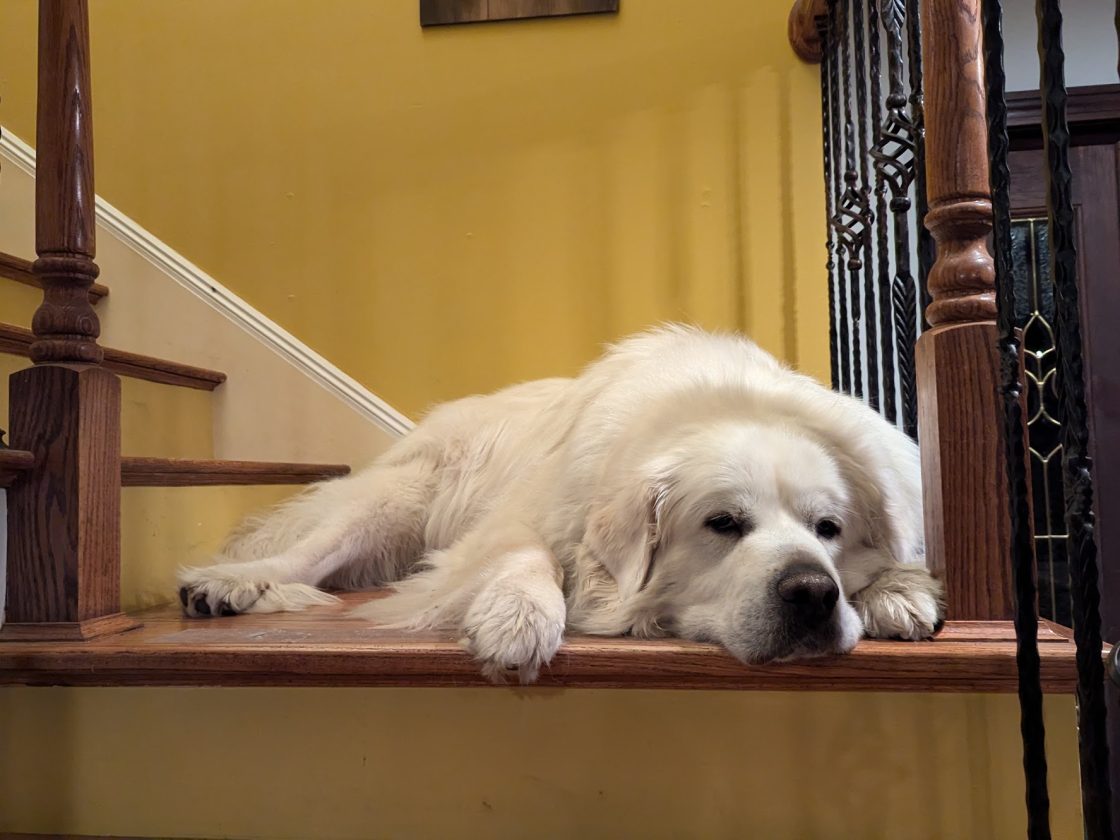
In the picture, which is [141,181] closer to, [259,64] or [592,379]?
[259,64]

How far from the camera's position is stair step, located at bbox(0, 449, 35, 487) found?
1.20 metres

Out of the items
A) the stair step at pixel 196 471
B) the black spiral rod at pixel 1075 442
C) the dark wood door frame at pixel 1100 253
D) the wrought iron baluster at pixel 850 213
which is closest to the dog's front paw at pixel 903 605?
the black spiral rod at pixel 1075 442

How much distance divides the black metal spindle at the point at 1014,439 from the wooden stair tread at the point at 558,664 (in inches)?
5.3

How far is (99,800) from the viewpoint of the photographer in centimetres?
126

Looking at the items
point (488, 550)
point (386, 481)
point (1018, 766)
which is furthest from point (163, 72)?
point (1018, 766)

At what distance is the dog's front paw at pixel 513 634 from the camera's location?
1.11m

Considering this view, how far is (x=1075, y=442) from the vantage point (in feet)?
2.81

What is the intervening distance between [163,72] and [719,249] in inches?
71.8

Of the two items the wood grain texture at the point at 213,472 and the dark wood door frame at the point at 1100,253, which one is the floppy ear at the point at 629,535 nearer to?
the wood grain texture at the point at 213,472

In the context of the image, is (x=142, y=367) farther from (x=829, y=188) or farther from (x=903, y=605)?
(x=829, y=188)

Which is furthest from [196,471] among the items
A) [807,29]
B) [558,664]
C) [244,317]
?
[807,29]

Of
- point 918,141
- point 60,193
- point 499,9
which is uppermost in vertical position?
point 499,9

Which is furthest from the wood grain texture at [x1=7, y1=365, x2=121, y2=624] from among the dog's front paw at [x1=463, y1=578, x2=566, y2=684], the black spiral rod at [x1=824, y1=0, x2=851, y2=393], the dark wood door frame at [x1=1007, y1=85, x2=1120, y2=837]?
the dark wood door frame at [x1=1007, y1=85, x2=1120, y2=837]

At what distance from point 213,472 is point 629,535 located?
1.02 m
